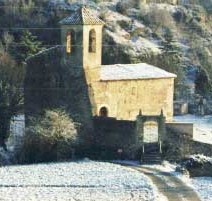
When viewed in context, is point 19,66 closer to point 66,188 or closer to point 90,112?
point 90,112

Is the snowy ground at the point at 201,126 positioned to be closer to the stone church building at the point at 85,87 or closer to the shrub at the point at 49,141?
the stone church building at the point at 85,87

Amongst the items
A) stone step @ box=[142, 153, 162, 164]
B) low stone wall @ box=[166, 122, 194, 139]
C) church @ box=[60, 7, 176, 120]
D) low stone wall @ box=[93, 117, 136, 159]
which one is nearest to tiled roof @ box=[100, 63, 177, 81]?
church @ box=[60, 7, 176, 120]

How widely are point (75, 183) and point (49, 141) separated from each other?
614 centimetres

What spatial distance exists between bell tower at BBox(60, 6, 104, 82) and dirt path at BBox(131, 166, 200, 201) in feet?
24.3

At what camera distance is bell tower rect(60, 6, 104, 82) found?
4125cm

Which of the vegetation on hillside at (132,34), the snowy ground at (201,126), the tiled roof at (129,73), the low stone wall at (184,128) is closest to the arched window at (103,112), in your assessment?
the tiled roof at (129,73)

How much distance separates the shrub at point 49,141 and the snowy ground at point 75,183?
5.15ft

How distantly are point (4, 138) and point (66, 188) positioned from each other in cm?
1092

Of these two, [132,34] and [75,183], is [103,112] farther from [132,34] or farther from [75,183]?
[132,34]

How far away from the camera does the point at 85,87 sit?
41.7 meters

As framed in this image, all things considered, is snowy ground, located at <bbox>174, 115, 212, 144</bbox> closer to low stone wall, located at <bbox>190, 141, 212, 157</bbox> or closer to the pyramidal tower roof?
low stone wall, located at <bbox>190, 141, 212, 157</bbox>

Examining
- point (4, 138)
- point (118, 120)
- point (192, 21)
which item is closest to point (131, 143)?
point (118, 120)

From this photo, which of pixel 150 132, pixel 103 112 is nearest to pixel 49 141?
pixel 103 112

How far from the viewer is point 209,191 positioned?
32.5 meters
